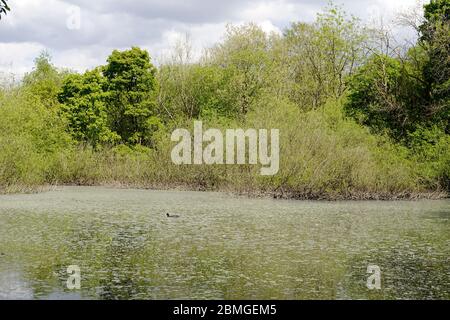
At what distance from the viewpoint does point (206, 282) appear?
9047 millimetres

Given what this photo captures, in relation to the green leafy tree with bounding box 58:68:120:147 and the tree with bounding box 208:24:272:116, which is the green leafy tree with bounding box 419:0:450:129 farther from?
the green leafy tree with bounding box 58:68:120:147

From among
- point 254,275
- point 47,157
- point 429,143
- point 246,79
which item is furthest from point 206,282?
point 246,79

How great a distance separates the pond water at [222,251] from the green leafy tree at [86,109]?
2081cm

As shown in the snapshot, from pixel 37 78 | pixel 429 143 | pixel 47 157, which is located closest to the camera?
pixel 429 143

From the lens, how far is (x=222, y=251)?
11.9 meters

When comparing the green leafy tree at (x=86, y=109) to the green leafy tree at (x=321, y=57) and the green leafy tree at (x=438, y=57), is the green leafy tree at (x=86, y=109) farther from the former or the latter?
the green leafy tree at (x=438, y=57)

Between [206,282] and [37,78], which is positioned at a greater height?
[37,78]

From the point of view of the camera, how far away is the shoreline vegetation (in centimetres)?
2577

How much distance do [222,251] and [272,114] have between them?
53.0 feet

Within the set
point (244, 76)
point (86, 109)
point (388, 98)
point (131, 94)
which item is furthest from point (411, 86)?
point (86, 109)

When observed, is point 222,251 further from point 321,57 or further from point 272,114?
point 321,57

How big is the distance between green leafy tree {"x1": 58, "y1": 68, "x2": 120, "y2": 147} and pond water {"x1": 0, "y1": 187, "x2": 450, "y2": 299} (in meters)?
20.8
